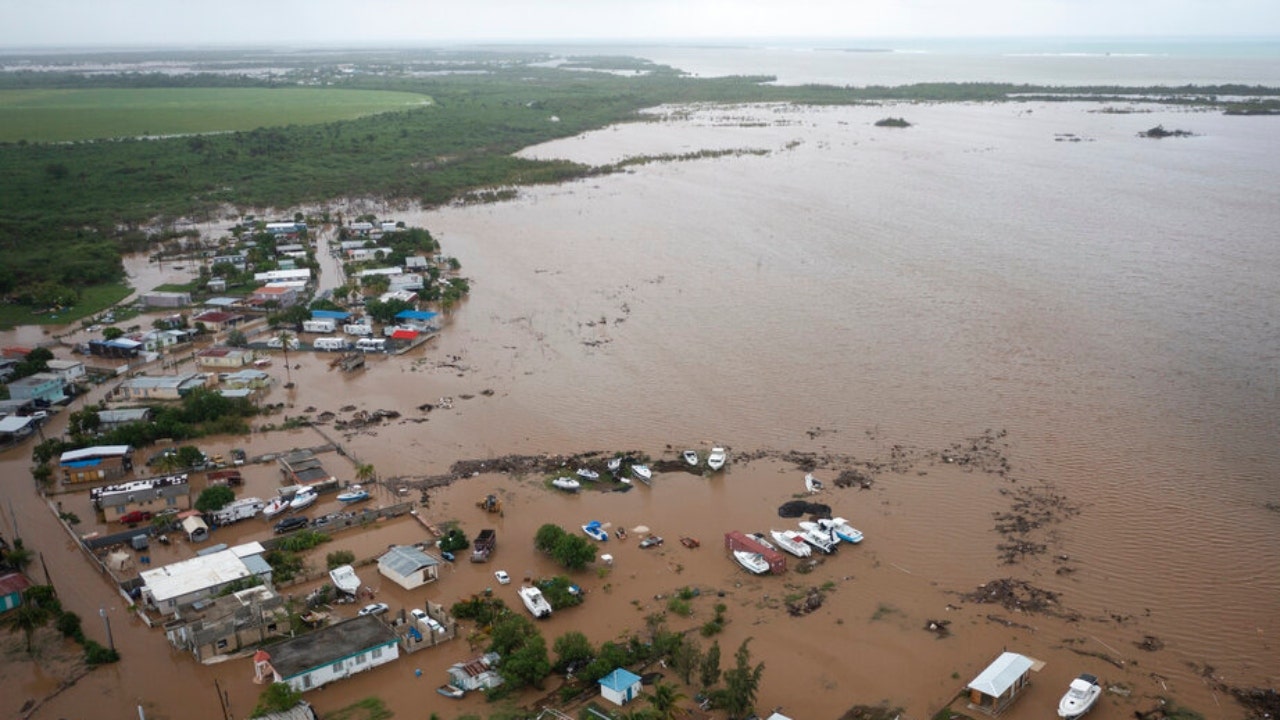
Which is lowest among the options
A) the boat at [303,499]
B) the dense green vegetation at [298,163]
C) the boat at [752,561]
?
the boat at [303,499]

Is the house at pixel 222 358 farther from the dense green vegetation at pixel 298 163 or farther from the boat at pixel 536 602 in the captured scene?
the boat at pixel 536 602

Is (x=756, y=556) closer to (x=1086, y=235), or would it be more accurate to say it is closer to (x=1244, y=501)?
(x=1244, y=501)

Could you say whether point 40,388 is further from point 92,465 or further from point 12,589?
point 12,589

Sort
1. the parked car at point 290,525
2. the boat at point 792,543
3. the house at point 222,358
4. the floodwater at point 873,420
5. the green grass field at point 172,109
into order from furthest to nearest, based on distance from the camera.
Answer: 1. the green grass field at point 172,109
2. the house at point 222,358
3. the parked car at point 290,525
4. the boat at point 792,543
5. the floodwater at point 873,420

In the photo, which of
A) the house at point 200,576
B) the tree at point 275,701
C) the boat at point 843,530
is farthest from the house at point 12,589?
the boat at point 843,530

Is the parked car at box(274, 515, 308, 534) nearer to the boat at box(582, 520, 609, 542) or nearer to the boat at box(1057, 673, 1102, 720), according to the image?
the boat at box(582, 520, 609, 542)

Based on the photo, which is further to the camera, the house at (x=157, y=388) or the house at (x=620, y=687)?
the house at (x=157, y=388)
